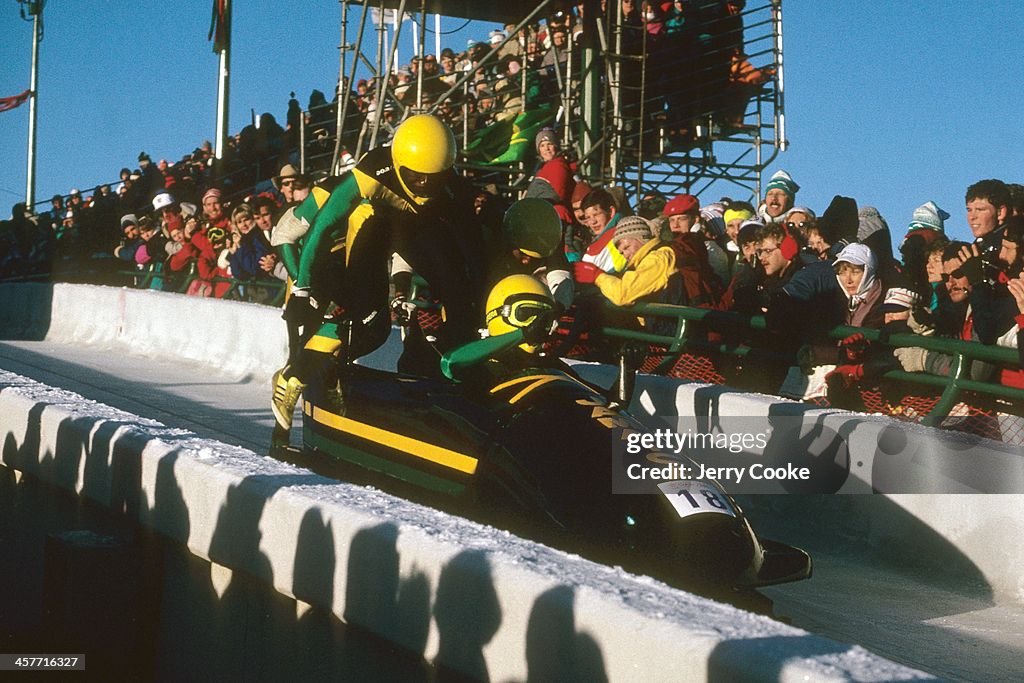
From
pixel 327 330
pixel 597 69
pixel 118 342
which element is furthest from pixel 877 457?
pixel 118 342

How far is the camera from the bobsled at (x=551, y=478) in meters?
3.42

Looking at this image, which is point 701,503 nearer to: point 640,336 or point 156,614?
point 156,614

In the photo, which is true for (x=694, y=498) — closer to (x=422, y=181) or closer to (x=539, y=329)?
(x=539, y=329)

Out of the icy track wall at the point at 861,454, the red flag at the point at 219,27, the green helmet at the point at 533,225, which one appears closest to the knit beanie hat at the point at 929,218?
the icy track wall at the point at 861,454

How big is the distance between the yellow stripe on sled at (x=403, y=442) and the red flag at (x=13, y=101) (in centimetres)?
2814

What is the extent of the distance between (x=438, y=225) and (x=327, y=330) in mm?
874

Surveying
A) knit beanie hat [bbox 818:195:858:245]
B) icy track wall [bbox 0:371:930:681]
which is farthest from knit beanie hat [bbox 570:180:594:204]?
icy track wall [bbox 0:371:930:681]

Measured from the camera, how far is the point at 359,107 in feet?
52.2

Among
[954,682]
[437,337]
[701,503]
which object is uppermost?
[437,337]

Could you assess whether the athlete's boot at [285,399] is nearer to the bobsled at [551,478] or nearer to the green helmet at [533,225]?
the bobsled at [551,478]

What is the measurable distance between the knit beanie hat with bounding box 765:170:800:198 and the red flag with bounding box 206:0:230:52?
41.9ft

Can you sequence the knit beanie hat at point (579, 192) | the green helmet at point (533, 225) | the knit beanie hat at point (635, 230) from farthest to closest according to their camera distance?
the knit beanie hat at point (579, 192) → the knit beanie hat at point (635, 230) → the green helmet at point (533, 225)

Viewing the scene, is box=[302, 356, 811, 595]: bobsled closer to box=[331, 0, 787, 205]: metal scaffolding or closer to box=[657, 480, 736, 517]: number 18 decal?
box=[657, 480, 736, 517]: number 18 decal

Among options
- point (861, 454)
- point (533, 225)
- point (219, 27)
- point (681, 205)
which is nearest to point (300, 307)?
point (533, 225)
